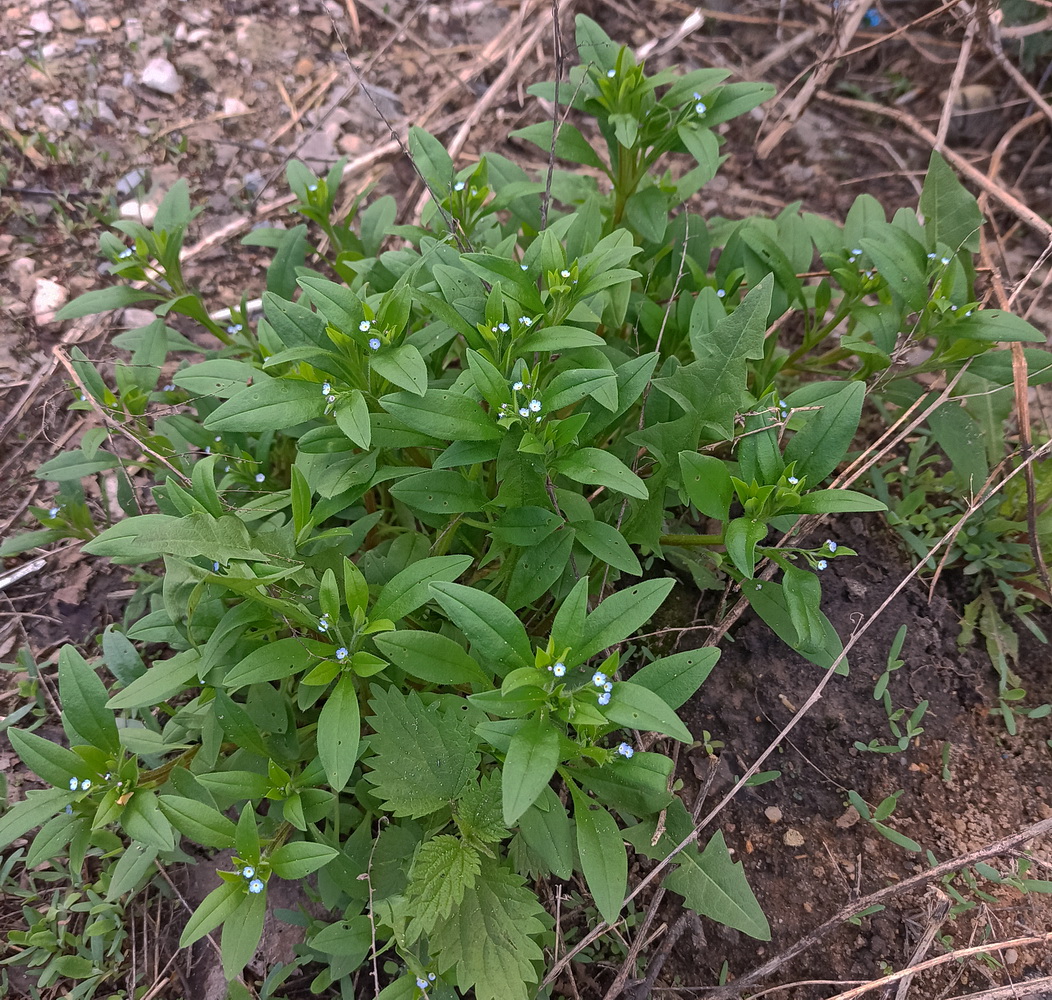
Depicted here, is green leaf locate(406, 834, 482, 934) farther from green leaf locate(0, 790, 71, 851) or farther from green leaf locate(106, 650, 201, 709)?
green leaf locate(0, 790, 71, 851)

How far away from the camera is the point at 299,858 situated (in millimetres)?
2172

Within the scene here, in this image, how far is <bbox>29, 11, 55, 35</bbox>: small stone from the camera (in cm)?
452

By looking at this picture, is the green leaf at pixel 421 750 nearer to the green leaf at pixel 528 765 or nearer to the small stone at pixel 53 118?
the green leaf at pixel 528 765

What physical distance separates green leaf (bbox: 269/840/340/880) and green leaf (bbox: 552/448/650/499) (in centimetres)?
131

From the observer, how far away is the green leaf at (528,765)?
1.81 metres

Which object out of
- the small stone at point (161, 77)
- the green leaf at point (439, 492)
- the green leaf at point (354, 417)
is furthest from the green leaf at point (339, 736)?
the small stone at point (161, 77)

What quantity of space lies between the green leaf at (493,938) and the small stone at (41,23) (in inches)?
211

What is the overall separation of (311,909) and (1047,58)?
5907mm

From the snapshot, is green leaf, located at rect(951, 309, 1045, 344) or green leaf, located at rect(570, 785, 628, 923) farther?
green leaf, located at rect(951, 309, 1045, 344)

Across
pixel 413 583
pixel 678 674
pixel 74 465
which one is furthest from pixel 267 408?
pixel 678 674

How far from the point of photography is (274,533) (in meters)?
2.45

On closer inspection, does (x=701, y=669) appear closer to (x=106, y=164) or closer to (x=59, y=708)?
(x=59, y=708)

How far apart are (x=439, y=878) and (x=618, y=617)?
3.05ft

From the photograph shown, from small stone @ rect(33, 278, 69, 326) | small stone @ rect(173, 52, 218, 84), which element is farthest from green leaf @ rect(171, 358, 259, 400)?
small stone @ rect(173, 52, 218, 84)
